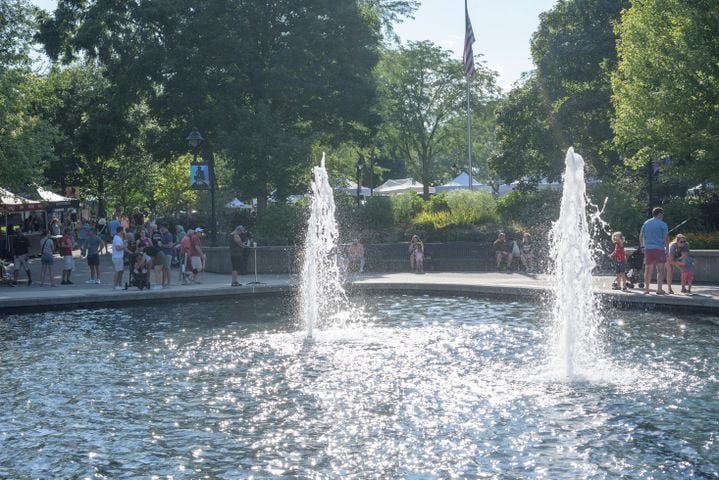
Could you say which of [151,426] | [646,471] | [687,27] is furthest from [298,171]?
[646,471]

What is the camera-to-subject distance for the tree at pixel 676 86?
976 inches

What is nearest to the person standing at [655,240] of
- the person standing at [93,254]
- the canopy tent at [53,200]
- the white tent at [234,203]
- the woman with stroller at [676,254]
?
the woman with stroller at [676,254]

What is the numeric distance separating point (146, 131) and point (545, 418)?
116ft

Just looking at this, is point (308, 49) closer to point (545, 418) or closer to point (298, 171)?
point (298, 171)

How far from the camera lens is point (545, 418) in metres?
11.1

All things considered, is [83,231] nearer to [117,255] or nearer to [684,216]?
[117,255]

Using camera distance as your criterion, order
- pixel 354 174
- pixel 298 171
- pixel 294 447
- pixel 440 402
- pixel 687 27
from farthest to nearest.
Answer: pixel 354 174, pixel 298 171, pixel 687 27, pixel 440 402, pixel 294 447

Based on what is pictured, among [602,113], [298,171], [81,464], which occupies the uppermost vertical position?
[602,113]

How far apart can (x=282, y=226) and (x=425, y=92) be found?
30.5 metres

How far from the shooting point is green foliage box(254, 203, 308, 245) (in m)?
31.6

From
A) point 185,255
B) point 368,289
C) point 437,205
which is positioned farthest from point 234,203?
point 368,289

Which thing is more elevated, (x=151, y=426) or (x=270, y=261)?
(x=270, y=261)

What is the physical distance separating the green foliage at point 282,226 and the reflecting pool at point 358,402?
41.1ft

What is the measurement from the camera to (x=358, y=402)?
12094mm
